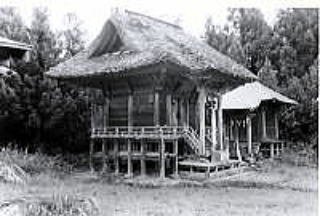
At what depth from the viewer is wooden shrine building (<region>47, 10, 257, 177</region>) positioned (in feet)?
55.8

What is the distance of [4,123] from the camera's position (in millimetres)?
20047

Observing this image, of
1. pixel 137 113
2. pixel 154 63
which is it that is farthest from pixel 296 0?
pixel 137 113

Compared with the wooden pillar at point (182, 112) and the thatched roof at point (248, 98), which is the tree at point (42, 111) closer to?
the wooden pillar at point (182, 112)

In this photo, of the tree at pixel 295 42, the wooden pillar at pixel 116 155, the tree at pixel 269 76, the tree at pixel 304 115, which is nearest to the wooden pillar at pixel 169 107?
the wooden pillar at pixel 116 155

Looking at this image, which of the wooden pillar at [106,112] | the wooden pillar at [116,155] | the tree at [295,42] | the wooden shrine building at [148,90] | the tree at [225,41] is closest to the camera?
the wooden shrine building at [148,90]

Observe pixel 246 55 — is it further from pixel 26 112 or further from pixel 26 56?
pixel 26 112

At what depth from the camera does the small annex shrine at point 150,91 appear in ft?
55.7

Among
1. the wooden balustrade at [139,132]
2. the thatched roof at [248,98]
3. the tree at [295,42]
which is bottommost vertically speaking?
the wooden balustrade at [139,132]

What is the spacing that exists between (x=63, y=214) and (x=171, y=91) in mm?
11175

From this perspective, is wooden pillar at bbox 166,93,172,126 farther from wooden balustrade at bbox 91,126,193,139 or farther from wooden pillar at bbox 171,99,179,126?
wooden pillar at bbox 171,99,179,126

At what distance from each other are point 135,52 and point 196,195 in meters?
7.13

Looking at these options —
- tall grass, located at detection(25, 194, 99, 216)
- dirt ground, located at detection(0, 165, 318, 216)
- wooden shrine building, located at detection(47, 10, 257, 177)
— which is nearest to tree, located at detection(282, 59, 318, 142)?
wooden shrine building, located at detection(47, 10, 257, 177)

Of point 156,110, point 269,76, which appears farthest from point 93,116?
point 269,76

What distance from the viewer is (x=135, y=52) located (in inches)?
709
